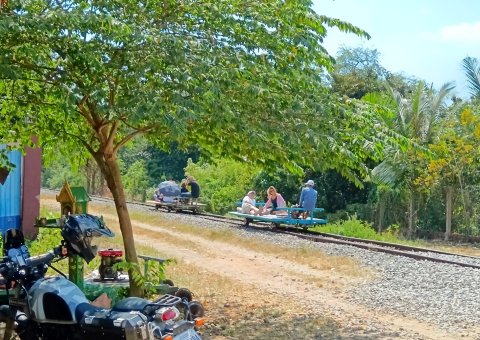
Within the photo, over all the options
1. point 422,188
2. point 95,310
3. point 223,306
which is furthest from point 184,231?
point 95,310

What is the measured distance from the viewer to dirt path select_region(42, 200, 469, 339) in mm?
8375

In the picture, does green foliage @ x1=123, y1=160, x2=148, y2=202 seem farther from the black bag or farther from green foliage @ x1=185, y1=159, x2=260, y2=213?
the black bag

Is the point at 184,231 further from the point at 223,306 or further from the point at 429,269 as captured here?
the point at 223,306

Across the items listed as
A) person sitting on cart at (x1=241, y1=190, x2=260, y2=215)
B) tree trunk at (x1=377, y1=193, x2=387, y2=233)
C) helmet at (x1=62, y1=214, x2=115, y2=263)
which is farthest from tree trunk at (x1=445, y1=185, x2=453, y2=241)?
helmet at (x1=62, y1=214, x2=115, y2=263)

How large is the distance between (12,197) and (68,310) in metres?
11.3

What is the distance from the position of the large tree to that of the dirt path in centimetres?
165

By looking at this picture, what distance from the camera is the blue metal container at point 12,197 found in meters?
15.2

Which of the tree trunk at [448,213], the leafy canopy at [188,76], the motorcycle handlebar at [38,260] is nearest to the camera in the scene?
the motorcycle handlebar at [38,260]

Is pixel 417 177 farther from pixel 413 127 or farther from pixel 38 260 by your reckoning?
pixel 38 260

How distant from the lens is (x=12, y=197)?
615 inches

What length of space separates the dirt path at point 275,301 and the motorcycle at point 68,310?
10.3 feet

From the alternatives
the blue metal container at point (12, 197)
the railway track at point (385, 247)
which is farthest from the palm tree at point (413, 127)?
the blue metal container at point (12, 197)

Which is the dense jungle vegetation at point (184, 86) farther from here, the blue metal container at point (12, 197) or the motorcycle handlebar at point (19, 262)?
the blue metal container at point (12, 197)

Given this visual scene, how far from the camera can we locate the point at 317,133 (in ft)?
24.3
